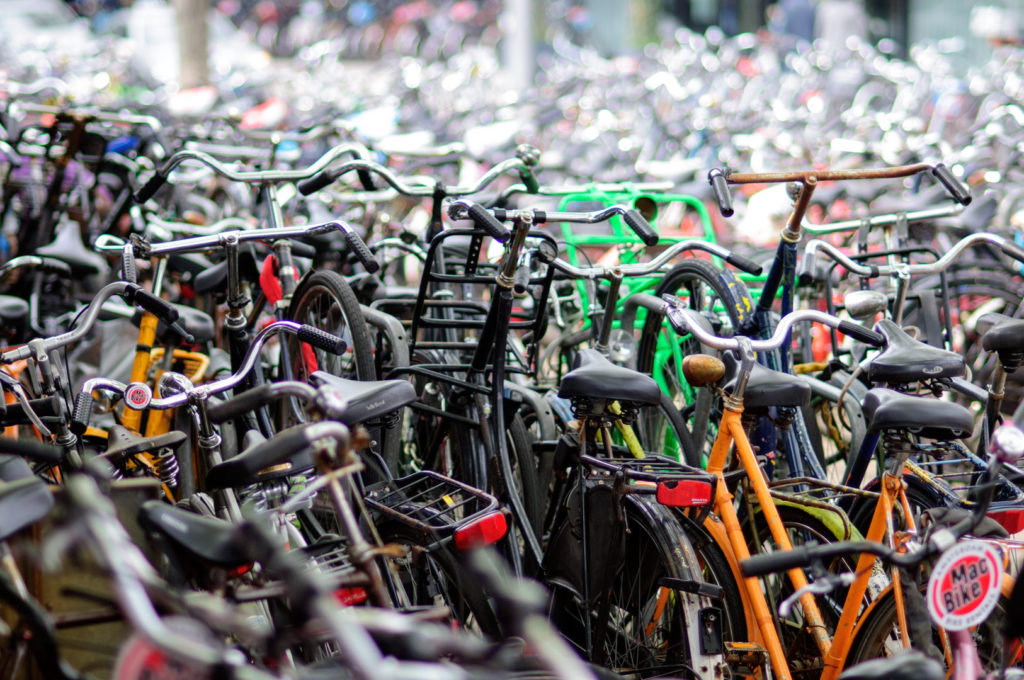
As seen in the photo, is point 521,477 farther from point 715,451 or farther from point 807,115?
point 807,115

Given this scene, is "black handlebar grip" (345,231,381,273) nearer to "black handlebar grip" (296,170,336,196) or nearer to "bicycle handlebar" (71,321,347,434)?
"bicycle handlebar" (71,321,347,434)

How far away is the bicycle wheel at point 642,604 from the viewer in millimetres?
2857

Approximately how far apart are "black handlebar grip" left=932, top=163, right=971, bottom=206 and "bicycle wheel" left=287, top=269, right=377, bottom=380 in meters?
2.31

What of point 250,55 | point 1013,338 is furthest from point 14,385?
point 250,55

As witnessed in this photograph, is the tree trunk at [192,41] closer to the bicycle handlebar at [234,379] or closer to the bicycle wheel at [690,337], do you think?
the bicycle wheel at [690,337]

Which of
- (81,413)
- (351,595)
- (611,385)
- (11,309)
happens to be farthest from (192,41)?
(351,595)

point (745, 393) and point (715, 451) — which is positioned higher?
point (745, 393)

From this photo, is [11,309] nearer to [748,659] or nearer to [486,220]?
[486,220]

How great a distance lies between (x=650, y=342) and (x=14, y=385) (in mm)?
2260

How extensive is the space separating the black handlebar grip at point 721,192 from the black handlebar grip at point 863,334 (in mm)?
661

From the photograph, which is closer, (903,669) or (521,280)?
(903,669)

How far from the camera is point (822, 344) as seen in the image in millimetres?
5438

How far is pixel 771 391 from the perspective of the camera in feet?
9.23

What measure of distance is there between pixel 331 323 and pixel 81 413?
0.94m
